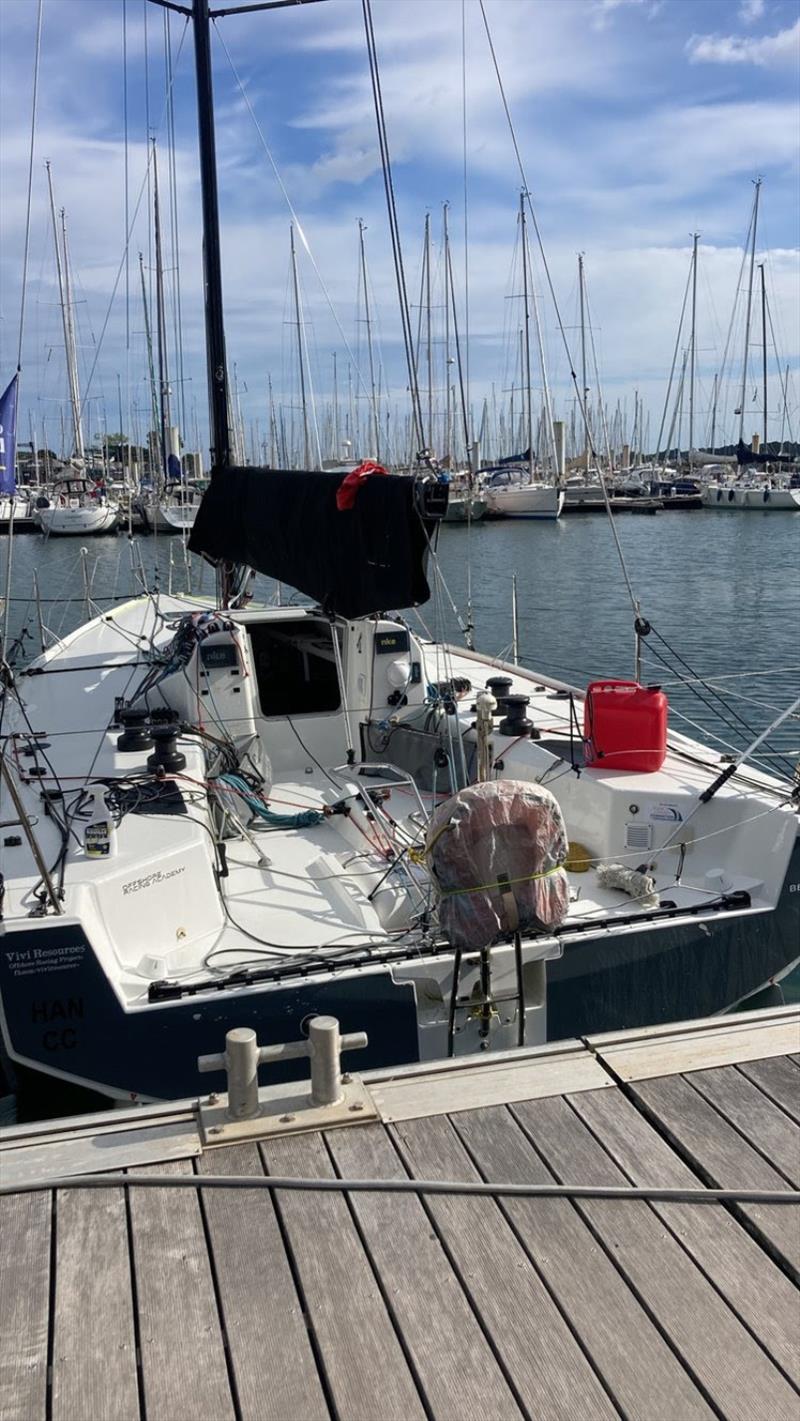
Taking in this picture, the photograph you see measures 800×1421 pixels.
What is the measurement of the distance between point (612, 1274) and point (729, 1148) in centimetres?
65

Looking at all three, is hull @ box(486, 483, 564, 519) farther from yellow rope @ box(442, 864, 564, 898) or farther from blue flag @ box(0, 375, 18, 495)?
yellow rope @ box(442, 864, 564, 898)

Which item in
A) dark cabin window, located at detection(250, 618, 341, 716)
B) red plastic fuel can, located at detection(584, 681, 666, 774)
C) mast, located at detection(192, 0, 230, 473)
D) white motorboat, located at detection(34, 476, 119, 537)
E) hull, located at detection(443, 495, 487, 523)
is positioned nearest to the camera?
red plastic fuel can, located at detection(584, 681, 666, 774)

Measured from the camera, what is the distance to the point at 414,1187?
295 centimetres

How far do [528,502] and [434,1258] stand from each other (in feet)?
179

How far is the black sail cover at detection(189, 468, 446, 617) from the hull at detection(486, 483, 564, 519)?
157 ft

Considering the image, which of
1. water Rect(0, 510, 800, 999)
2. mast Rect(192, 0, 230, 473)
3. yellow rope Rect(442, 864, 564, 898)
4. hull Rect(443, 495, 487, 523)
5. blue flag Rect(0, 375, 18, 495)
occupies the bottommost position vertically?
water Rect(0, 510, 800, 999)

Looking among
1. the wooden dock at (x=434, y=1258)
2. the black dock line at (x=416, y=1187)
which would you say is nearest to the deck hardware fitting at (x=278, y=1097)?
the wooden dock at (x=434, y=1258)

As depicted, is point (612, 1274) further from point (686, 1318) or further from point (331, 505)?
point (331, 505)

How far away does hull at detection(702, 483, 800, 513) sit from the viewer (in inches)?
2329

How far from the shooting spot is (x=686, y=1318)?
2527 mm

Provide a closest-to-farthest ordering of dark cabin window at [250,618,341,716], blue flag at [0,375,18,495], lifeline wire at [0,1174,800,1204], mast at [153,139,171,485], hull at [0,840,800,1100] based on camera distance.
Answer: lifeline wire at [0,1174,800,1204] → hull at [0,840,800,1100] → blue flag at [0,375,18,495] → dark cabin window at [250,618,341,716] → mast at [153,139,171,485]

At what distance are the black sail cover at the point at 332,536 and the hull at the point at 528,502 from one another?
1880 inches

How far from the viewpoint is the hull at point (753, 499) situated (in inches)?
2329

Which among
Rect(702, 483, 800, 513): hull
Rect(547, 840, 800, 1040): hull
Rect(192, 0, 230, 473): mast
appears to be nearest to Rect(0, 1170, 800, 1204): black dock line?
Rect(547, 840, 800, 1040): hull
